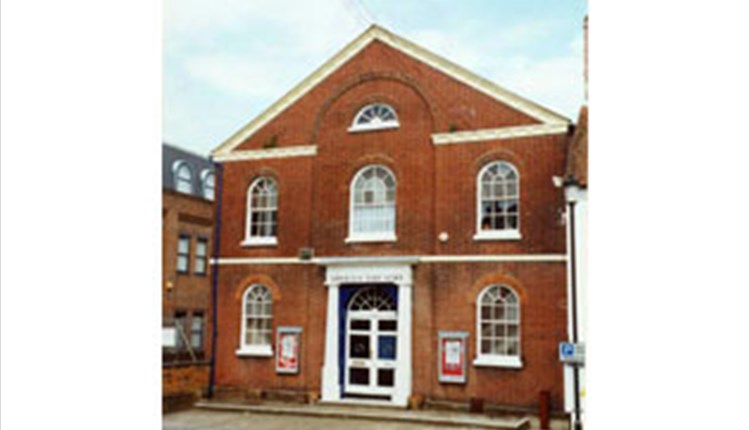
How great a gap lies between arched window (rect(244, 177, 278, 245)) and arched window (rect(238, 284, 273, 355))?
260 millimetres

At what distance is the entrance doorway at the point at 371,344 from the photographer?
151 inches

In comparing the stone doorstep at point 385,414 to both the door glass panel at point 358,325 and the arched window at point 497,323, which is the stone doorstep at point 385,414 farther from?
the door glass panel at point 358,325

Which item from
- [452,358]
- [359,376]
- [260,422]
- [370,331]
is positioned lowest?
[260,422]

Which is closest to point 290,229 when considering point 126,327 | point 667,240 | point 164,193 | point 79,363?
point 164,193

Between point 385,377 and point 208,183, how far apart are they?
1447 mm

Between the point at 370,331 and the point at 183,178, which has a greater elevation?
the point at 183,178

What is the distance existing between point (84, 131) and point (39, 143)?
0.23 meters

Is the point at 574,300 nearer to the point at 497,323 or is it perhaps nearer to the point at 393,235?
the point at 497,323

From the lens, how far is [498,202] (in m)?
3.89

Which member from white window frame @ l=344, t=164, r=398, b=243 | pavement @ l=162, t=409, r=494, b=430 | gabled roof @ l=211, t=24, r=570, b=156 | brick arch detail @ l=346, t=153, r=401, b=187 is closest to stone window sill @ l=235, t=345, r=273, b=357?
pavement @ l=162, t=409, r=494, b=430

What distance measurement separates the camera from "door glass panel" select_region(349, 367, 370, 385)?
3865 mm

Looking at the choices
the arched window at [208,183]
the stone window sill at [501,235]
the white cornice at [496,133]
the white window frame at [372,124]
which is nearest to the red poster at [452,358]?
A: the stone window sill at [501,235]

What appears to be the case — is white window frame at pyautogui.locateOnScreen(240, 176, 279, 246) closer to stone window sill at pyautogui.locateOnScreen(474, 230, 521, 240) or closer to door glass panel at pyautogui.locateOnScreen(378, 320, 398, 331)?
door glass panel at pyautogui.locateOnScreen(378, 320, 398, 331)

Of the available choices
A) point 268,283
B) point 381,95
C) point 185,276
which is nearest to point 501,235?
point 381,95
